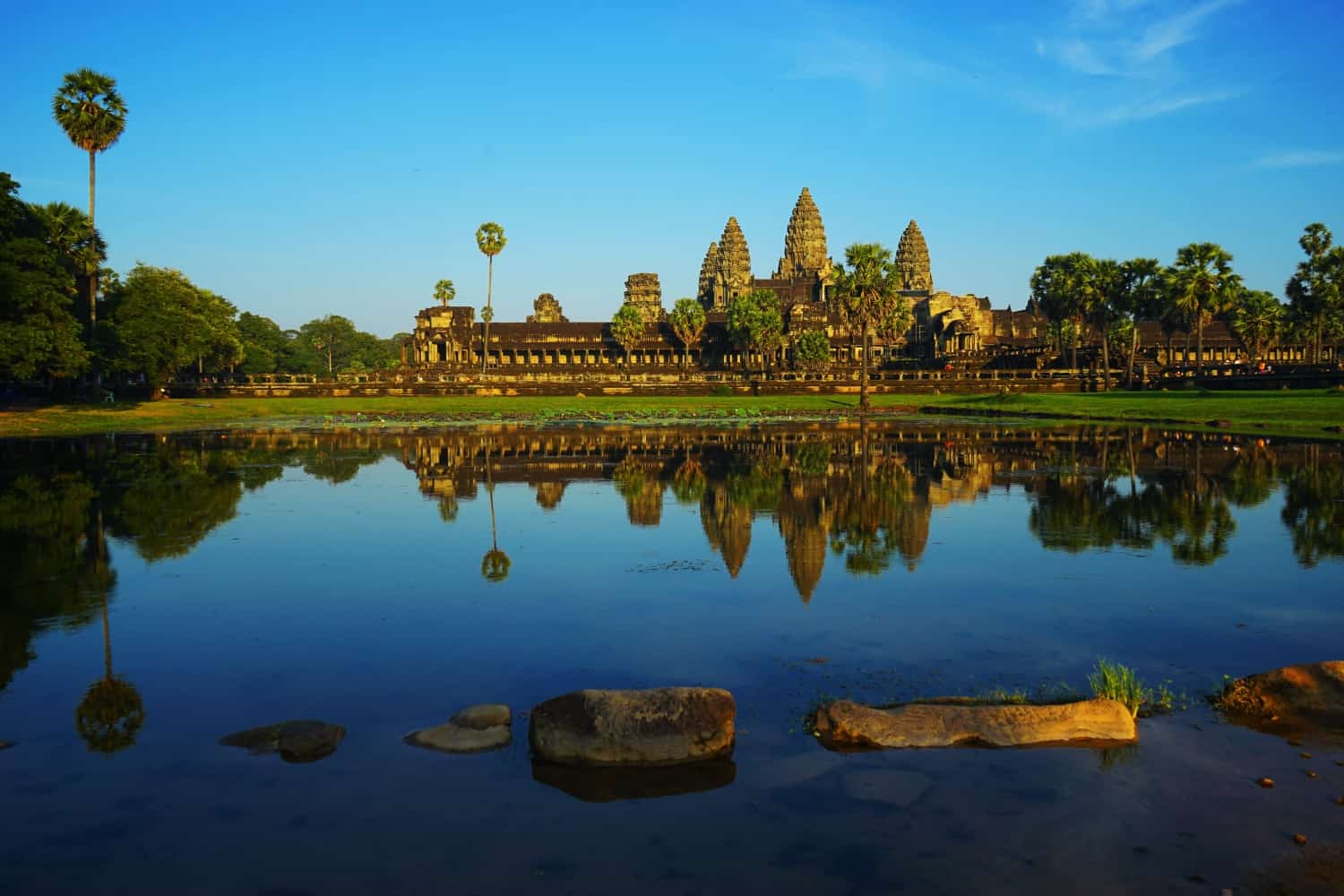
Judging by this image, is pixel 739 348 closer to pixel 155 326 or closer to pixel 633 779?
pixel 155 326

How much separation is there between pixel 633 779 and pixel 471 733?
1.42m

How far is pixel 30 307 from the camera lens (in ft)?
148

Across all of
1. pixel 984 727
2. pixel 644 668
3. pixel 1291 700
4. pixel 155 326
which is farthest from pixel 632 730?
pixel 155 326

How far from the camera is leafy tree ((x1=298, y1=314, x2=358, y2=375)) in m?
168

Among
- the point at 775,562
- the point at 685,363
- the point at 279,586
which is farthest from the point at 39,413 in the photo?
the point at 685,363

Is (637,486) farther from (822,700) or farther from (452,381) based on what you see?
(452,381)

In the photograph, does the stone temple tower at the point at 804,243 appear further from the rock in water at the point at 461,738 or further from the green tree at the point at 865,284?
the rock in water at the point at 461,738

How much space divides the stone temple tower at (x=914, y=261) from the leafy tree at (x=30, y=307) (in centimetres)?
13202

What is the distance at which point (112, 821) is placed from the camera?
642cm

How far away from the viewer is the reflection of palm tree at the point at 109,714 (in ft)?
25.6

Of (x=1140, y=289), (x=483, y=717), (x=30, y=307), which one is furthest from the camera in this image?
(x=1140, y=289)

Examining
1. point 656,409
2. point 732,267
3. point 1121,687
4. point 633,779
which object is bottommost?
point 633,779

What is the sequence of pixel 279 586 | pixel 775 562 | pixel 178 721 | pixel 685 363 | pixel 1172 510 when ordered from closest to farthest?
pixel 178 721, pixel 279 586, pixel 775 562, pixel 1172 510, pixel 685 363

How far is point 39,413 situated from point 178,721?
1893 inches
